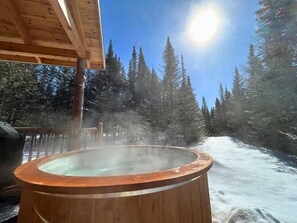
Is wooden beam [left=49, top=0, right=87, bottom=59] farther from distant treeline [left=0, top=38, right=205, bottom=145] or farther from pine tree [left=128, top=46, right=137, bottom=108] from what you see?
pine tree [left=128, top=46, right=137, bottom=108]

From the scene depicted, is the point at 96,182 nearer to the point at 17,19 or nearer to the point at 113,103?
the point at 17,19

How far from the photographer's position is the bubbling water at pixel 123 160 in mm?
2577

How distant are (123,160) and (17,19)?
10.1 feet

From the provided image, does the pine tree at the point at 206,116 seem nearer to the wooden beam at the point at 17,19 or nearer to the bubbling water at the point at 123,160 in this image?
the bubbling water at the point at 123,160

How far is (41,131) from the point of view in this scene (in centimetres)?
351

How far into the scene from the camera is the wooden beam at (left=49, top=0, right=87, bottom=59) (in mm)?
2016

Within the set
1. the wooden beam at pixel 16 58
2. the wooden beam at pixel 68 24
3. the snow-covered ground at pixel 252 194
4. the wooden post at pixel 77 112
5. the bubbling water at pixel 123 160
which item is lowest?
the snow-covered ground at pixel 252 194

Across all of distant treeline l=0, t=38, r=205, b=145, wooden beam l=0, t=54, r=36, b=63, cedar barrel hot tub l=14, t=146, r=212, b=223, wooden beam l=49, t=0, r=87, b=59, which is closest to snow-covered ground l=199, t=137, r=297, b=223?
cedar barrel hot tub l=14, t=146, r=212, b=223

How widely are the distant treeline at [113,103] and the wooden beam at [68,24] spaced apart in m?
10.3

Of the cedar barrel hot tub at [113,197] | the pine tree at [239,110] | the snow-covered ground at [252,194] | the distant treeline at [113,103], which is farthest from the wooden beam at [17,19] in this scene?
the pine tree at [239,110]

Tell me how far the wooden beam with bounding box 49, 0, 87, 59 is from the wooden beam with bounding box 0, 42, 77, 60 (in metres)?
0.41

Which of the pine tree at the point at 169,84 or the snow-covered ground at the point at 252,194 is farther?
the pine tree at the point at 169,84

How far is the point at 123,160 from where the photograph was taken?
337 centimetres

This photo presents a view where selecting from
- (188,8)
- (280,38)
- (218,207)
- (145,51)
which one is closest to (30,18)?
(218,207)
